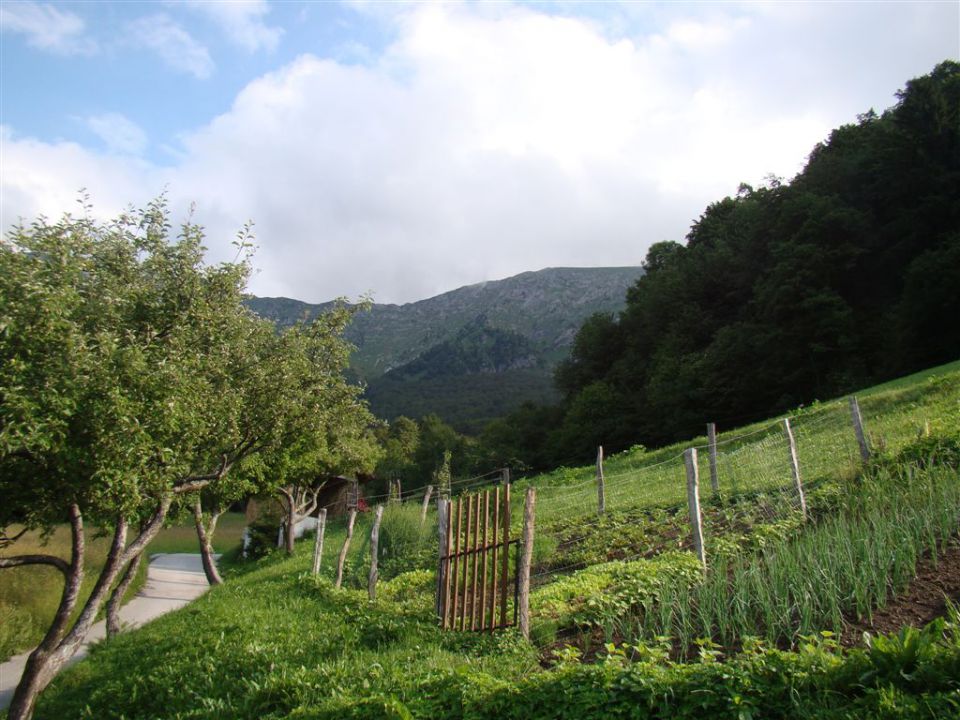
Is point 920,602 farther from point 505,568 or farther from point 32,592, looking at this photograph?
point 32,592

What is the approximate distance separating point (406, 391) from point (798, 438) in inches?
6758

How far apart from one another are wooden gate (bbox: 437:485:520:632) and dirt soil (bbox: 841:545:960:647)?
147 inches

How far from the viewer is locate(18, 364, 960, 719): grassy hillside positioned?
490 centimetres

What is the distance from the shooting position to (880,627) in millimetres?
6449

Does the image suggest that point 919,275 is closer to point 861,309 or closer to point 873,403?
point 861,309

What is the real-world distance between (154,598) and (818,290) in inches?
1632

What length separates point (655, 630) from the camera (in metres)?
7.28

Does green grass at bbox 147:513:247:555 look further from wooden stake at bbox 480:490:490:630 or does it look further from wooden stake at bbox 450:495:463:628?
wooden stake at bbox 480:490:490:630

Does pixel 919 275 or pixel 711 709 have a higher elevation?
pixel 919 275

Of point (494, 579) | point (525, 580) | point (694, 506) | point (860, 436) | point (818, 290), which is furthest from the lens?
point (818, 290)

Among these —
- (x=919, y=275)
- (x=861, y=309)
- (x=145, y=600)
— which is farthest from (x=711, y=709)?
(x=861, y=309)

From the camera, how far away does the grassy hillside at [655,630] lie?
193 inches

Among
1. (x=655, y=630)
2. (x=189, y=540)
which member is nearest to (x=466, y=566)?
(x=655, y=630)

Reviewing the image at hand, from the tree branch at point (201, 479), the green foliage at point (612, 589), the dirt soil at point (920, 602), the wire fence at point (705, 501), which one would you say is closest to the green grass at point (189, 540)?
the wire fence at point (705, 501)
